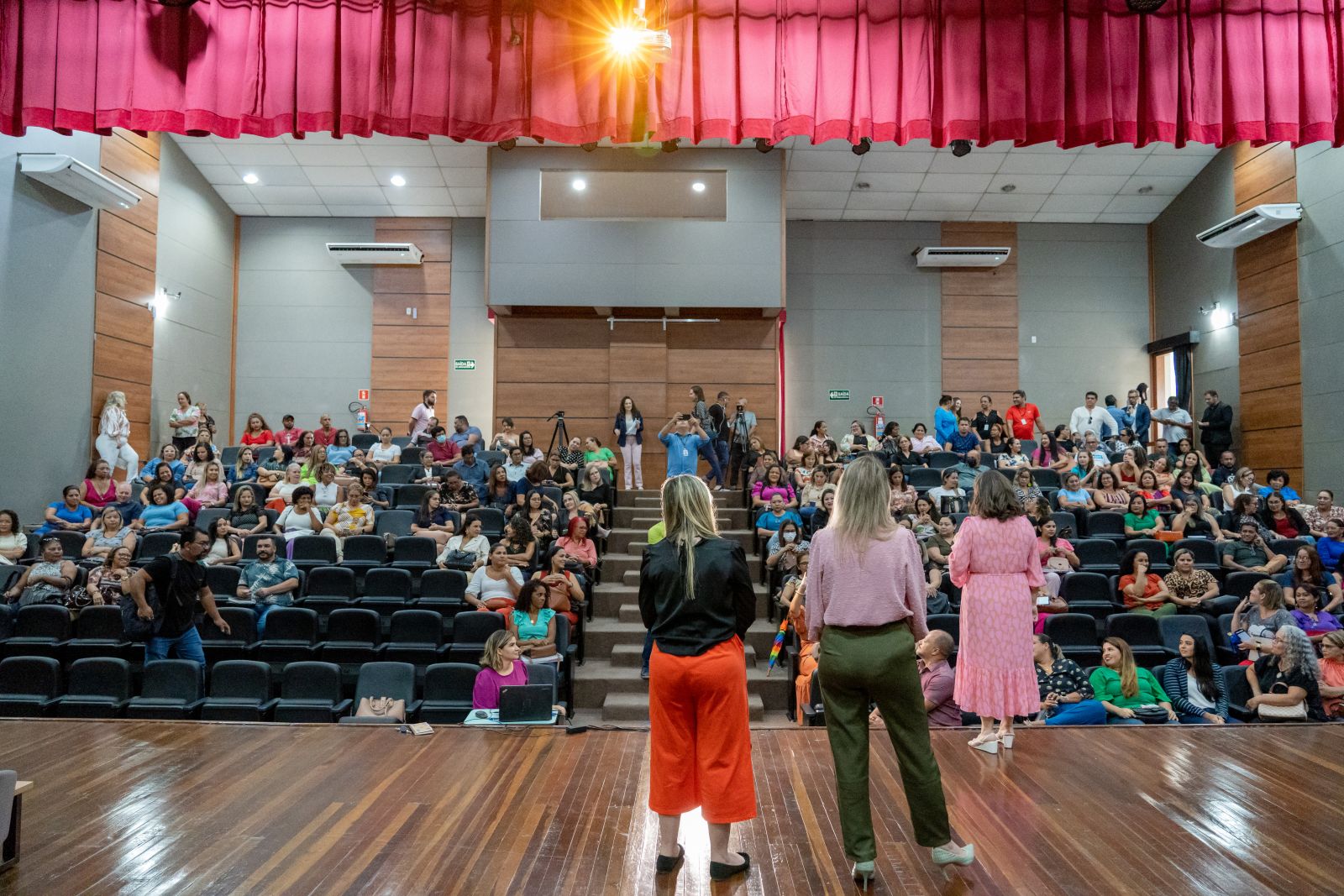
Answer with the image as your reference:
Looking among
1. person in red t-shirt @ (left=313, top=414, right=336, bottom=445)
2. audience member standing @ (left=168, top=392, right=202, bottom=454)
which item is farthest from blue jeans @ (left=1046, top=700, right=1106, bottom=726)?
audience member standing @ (left=168, top=392, right=202, bottom=454)

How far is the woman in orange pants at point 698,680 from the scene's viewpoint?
2717 mm

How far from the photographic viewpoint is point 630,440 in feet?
36.7

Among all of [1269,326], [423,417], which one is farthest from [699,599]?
[1269,326]

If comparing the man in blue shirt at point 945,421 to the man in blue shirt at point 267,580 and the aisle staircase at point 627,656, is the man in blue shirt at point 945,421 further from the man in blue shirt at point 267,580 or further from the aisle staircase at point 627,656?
the man in blue shirt at point 267,580

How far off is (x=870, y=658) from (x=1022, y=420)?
10.4 meters

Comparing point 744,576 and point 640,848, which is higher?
point 744,576

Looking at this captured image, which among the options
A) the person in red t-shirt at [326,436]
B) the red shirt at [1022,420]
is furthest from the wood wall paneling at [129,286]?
the red shirt at [1022,420]

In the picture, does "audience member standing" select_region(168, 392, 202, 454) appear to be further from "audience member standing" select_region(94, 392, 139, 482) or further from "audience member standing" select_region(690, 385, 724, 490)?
"audience member standing" select_region(690, 385, 724, 490)

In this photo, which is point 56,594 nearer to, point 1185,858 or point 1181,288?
point 1185,858

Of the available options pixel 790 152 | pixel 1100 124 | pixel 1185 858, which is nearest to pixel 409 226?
pixel 790 152

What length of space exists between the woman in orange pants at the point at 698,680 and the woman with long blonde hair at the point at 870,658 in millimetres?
285

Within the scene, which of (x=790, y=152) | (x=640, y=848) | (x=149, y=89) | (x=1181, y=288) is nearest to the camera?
(x=640, y=848)

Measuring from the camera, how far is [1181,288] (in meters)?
12.9

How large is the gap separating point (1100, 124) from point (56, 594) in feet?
25.8
